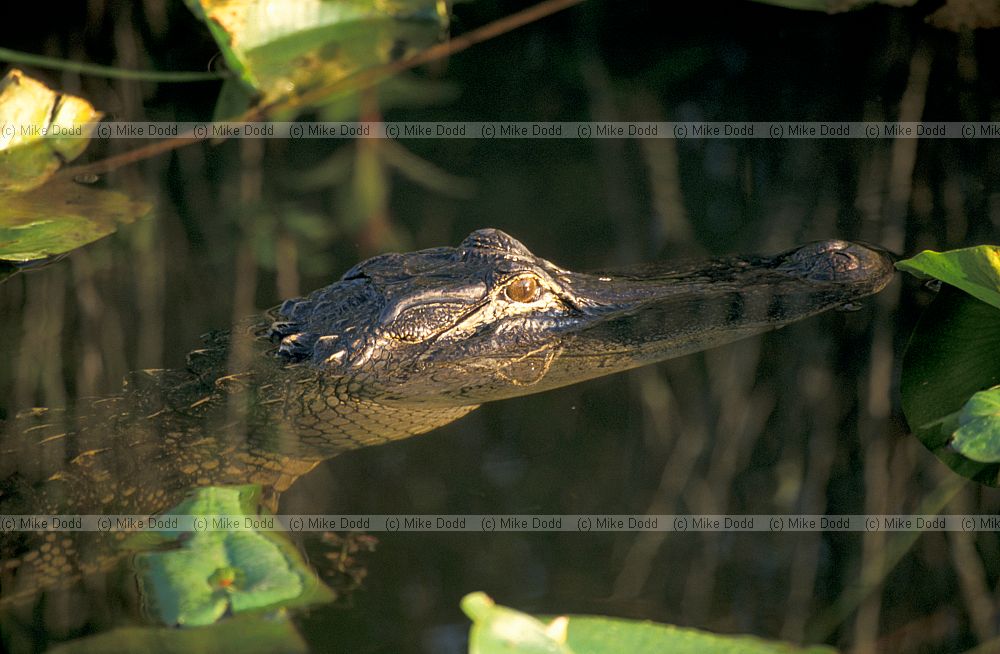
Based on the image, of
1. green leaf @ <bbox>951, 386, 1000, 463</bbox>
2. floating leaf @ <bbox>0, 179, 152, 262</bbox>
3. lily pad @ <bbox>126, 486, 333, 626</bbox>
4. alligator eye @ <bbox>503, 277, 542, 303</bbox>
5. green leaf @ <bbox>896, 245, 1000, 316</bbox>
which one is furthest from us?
floating leaf @ <bbox>0, 179, 152, 262</bbox>

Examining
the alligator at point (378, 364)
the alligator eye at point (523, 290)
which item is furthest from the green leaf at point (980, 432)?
the alligator eye at point (523, 290)

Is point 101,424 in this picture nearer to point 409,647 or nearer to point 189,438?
point 189,438

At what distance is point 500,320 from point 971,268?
1369mm

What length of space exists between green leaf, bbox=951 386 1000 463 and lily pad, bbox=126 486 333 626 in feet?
5.32

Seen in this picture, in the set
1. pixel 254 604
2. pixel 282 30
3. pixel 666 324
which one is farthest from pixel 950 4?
pixel 254 604

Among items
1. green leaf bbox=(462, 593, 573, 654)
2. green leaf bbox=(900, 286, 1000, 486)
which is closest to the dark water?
green leaf bbox=(900, 286, 1000, 486)

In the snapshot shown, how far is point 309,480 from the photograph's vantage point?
3076mm

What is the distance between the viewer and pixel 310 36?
4.89m

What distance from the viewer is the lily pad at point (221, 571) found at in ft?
7.60

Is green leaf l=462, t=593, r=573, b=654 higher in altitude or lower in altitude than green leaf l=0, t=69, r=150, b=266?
lower

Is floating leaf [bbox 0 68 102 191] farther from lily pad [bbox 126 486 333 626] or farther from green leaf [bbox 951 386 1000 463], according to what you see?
green leaf [bbox 951 386 1000 463]

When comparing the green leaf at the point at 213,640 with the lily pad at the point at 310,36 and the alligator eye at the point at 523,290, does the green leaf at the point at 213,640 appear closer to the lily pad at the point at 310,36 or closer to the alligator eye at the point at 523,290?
the alligator eye at the point at 523,290

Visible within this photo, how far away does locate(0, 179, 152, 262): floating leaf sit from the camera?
3.73 meters

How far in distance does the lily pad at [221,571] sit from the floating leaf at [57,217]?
5.16ft
